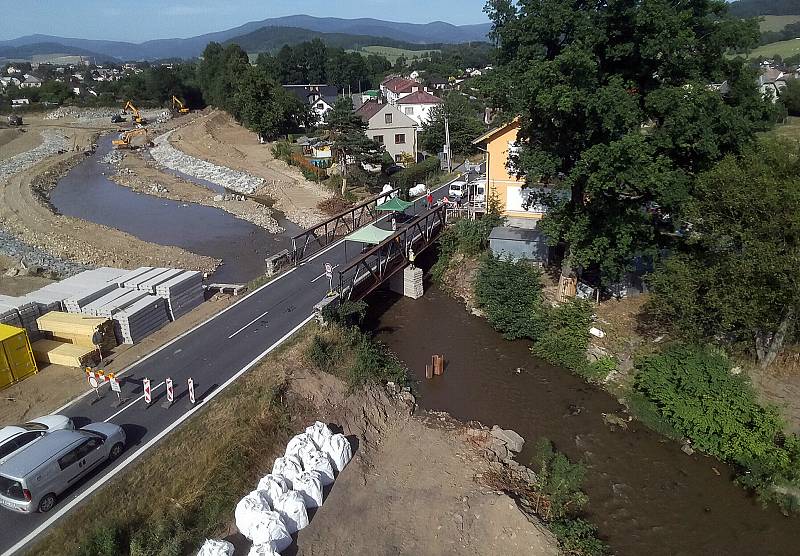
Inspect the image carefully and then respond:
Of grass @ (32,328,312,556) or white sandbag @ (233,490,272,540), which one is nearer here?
grass @ (32,328,312,556)

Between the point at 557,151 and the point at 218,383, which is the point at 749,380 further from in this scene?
the point at 218,383

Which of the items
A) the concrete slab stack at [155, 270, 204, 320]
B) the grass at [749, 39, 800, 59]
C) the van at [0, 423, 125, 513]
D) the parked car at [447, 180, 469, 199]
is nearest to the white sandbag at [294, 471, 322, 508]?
the van at [0, 423, 125, 513]

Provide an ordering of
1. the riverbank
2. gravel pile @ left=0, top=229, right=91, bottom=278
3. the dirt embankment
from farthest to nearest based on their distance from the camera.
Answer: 1. the dirt embankment
2. gravel pile @ left=0, top=229, right=91, bottom=278
3. the riverbank

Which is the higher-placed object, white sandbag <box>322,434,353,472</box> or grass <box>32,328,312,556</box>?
grass <box>32,328,312,556</box>

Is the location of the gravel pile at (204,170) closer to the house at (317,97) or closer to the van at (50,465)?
the house at (317,97)

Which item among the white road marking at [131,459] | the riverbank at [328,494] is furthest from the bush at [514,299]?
the white road marking at [131,459]

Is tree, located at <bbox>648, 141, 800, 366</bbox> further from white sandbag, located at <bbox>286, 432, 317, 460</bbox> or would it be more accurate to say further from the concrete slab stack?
the concrete slab stack

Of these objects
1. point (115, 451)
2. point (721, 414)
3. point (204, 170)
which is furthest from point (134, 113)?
point (721, 414)
